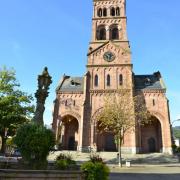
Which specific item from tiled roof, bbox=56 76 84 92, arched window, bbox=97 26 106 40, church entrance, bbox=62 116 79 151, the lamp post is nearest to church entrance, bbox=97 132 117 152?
church entrance, bbox=62 116 79 151

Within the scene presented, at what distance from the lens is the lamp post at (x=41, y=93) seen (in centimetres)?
1530

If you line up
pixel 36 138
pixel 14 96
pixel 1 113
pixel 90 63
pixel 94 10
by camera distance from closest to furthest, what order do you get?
pixel 36 138 → pixel 1 113 → pixel 14 96 → pixel 90 63 → pixel 94 10

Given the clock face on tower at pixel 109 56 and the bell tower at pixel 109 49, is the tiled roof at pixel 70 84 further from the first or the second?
the clock face on tower at pixel 109 56

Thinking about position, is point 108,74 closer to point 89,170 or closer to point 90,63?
point 90,63

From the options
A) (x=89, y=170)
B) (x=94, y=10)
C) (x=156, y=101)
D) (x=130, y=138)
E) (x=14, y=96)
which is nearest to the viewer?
(x=89, y=170)

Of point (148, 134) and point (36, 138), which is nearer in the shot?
point (36, 138)

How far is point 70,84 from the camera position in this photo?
46812mm

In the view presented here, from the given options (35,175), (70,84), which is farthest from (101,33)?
(35,175)

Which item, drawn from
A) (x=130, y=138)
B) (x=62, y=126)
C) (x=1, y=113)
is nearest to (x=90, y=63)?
(x=62, y=126)

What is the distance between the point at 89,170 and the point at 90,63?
34292mm

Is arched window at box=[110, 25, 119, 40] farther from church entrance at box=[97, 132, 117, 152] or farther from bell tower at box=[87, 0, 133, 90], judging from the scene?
church entrance at box=[97, 132, 117, 152]

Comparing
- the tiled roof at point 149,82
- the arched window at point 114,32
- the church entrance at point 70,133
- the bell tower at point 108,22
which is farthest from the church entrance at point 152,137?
the arched window at point 114,32

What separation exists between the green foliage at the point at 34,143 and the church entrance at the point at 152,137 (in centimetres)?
3120

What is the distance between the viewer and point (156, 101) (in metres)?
41.0
